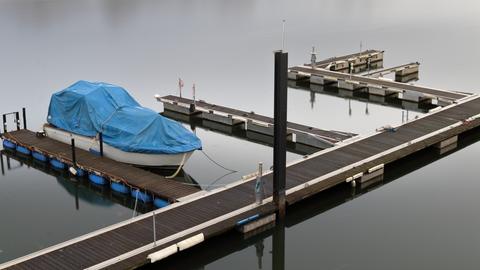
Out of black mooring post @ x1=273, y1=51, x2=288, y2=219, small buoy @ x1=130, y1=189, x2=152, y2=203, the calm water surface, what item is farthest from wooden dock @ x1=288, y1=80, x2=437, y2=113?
small buoy @ x1=130, y1=189, x2=152, y2=203

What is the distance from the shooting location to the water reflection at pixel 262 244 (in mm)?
18188

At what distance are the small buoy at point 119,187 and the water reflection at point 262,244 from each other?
5.02 metres

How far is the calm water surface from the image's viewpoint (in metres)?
19.2

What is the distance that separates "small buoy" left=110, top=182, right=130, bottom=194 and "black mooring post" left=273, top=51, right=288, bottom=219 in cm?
589

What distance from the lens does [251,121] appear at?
30.6 metres

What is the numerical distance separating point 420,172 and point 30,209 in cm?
1512

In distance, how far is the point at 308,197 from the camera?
2184cm

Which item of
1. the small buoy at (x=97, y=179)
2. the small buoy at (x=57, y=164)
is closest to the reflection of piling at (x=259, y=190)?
the small buoy at (x=97, y=179)

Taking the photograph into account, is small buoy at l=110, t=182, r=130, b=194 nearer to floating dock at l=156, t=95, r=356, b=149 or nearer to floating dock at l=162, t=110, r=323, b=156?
floating dock at l=162, t=110, r=323, b=156

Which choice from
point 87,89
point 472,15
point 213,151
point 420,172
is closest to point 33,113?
point 87,89

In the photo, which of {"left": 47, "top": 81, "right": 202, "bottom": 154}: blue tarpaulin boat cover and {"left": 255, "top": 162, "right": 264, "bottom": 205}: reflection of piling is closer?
{"left": 255, "top": 162, "right": 264, "bottom": 205}: reflection of piling

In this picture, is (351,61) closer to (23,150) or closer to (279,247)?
(23,150)

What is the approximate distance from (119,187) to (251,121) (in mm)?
9655

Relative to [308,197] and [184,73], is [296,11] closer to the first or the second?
[184,73]
